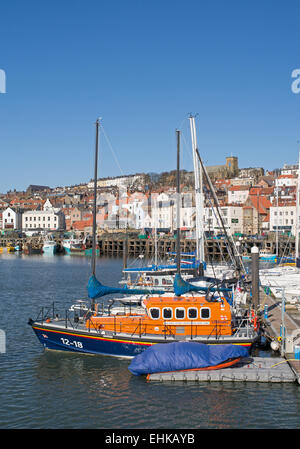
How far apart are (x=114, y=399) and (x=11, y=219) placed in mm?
136926

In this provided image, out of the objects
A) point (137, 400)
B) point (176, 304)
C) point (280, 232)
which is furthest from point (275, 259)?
point (137, 400)

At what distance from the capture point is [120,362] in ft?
71.2

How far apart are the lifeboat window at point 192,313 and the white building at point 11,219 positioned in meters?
132

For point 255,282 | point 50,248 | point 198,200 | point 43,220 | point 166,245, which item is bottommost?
point 50,248

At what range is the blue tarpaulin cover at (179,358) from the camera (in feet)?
63.6

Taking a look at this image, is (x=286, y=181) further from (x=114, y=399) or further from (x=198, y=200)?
(x=114, y=399)

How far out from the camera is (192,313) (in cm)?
2191

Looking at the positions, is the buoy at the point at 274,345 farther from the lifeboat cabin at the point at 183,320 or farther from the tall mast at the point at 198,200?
the tall mast at the point at 198,200

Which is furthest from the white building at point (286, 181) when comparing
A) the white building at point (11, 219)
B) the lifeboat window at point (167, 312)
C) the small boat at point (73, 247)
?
the lifeboat window at point (167, 312)

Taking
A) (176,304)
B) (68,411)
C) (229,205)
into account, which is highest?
(229,205)

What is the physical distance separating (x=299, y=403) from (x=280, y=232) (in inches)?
3228

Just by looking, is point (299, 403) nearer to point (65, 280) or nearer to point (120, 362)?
point (120, 362)

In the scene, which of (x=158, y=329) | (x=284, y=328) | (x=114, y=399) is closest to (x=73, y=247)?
(x=158, y=329)

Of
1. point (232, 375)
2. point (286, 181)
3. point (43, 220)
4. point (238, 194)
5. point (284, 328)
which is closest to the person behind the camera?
point (232, 375)
